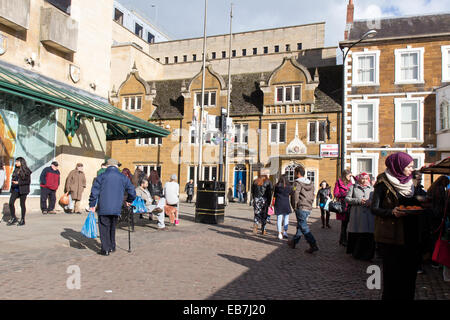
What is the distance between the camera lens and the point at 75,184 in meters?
15.4

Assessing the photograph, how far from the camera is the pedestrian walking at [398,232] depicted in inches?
158

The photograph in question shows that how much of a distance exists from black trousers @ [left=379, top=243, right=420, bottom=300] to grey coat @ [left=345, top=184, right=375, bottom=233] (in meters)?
4.27

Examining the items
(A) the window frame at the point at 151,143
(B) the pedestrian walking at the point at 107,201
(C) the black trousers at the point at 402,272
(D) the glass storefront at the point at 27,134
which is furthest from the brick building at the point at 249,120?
(C) the black trousers at the point at 402,272

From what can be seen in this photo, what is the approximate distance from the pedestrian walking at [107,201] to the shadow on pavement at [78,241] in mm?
612

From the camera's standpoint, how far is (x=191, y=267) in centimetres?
702

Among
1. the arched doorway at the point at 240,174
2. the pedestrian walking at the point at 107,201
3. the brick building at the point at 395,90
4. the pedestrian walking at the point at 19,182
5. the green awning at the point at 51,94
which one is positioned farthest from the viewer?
the arched doorway at the point at 240,174

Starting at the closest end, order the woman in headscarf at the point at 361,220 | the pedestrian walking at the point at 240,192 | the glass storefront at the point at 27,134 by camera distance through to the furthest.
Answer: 1. the woman in headscarf at the point at 361,220
2. the glass storefront at the point at 27,134
3. the pedestrian walking at the point at 240,192

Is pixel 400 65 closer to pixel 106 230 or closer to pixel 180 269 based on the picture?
pixel 106 230

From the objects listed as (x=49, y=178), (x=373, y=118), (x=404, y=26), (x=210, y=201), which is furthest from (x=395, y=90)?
(x=49, y=178)

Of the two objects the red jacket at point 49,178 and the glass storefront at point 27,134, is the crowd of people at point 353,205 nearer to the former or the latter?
the red jacket at point 49,178

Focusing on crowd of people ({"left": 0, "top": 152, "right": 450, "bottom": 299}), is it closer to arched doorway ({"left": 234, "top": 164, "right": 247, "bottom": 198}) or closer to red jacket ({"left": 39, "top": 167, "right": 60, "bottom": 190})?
red jacket ({"left": 39, "top": 167, "right": 60, "bottom": 190})

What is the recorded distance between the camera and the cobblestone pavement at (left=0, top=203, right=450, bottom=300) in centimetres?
543

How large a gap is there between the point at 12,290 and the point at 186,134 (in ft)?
91.3

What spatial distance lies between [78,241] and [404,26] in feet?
86.6
